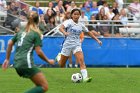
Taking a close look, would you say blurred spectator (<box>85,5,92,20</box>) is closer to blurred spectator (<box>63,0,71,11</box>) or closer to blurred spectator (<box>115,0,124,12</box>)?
blurred spectator (<box>63,0,71,11</box>)

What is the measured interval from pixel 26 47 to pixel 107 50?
43.4ft

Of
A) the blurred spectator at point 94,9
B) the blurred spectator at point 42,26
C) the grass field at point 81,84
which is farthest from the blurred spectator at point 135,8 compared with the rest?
the grass field at point 81,84

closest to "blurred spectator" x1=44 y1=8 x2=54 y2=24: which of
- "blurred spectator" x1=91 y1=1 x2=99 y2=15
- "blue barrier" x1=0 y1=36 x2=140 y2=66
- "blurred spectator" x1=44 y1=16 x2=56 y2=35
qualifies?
"blurred spectator" x1=44 y1=16 x2=56 y2=35

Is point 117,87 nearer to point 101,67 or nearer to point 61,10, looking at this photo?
point 101,67

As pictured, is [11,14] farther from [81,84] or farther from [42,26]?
[81,84]

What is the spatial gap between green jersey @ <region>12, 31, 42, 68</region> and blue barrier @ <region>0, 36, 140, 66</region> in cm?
1267

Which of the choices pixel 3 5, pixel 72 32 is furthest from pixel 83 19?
pixel 72 32

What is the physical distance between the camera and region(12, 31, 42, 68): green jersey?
1060 centimetres

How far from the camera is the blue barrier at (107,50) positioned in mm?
23438

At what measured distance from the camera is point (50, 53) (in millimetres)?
23438

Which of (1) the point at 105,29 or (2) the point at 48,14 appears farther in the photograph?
(2) the point at 48,14

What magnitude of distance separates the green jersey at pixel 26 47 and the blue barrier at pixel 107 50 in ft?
41.6

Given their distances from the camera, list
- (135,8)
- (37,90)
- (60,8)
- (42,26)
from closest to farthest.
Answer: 1. (37,90)
2. (42,26)
3. (60,8)
4. (135,8)

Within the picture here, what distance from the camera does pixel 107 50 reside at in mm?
23688
